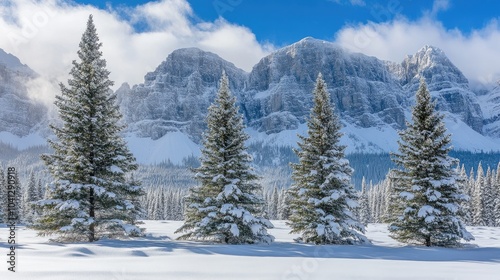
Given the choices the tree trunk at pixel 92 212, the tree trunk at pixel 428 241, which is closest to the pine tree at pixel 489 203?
the tree trunk at pixel 428 241

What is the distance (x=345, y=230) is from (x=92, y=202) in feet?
39.0

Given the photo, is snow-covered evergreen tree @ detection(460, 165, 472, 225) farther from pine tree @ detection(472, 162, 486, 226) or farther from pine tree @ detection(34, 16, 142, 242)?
pine tree @ detection(34, 16, 142, 242)

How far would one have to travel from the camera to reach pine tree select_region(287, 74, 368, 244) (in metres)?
17.7

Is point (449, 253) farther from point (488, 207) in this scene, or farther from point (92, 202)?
point (488, 207)

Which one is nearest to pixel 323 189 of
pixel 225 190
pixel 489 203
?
pixel 225 190

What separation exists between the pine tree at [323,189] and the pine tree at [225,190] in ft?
7.11

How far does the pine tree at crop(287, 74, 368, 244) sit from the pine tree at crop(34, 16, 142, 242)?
26.6 feet

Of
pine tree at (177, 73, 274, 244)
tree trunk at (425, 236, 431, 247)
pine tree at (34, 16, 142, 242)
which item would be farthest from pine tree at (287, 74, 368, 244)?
pine tree at (34, 16, 142, 242)

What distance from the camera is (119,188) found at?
1583cm

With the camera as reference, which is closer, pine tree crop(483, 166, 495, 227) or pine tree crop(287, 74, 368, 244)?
pine tree crop(287, 74, 368, 244)

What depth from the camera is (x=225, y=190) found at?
16.8m

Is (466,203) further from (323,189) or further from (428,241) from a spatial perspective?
(323,189)

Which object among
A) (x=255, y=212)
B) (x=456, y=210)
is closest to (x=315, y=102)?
(x=255, y=212)

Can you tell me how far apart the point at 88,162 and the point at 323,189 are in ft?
36.4
